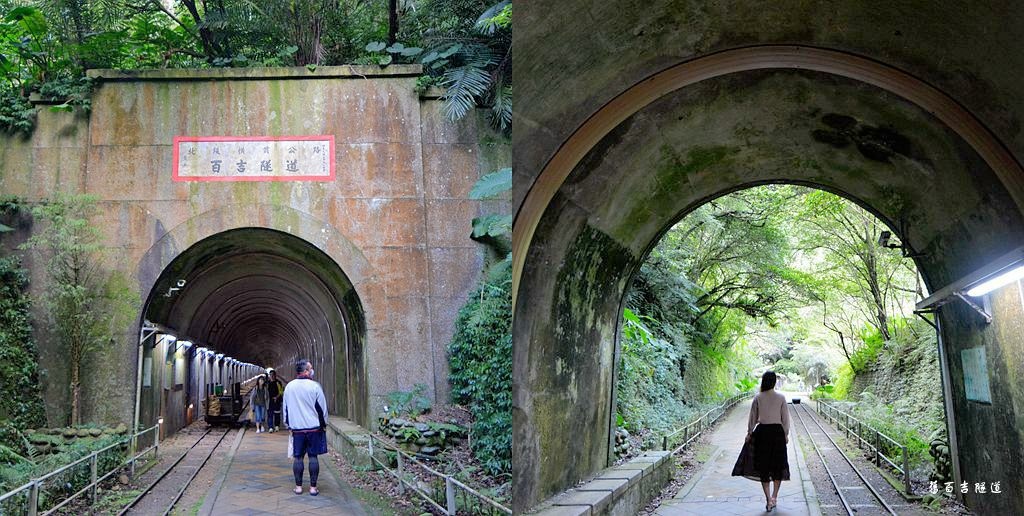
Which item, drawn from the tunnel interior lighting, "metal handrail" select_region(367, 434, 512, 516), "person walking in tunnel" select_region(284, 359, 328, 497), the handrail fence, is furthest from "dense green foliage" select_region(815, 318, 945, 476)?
"person walking in tunnel" select_region(284, 359, 328, 497)

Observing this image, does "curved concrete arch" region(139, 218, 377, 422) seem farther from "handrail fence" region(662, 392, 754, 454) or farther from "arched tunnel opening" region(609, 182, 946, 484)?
"handrail fence" region(662, 392, 754, 454)

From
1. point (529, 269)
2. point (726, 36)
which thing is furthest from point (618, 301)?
point (726, 36)

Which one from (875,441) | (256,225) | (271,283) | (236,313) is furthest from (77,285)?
(236,313)

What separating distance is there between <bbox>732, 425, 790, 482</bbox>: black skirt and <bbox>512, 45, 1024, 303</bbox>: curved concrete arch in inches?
138

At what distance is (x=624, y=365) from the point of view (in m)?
14.0

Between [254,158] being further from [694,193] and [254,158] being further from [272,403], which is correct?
[272,403]

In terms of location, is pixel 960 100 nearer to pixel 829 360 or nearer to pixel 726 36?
pixel 726 36

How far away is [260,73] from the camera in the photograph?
12930 millimetres

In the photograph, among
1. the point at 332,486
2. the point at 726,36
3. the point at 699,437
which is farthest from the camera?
the point at 699,437

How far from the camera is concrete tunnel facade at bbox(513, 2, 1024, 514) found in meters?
4.96

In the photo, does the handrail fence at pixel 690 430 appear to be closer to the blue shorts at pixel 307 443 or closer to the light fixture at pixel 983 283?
the light fixture at pixel 983 283

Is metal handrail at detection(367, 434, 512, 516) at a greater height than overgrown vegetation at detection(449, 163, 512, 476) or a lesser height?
lesser

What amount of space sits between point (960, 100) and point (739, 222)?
1398cm

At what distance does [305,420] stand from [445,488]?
2163 mm
